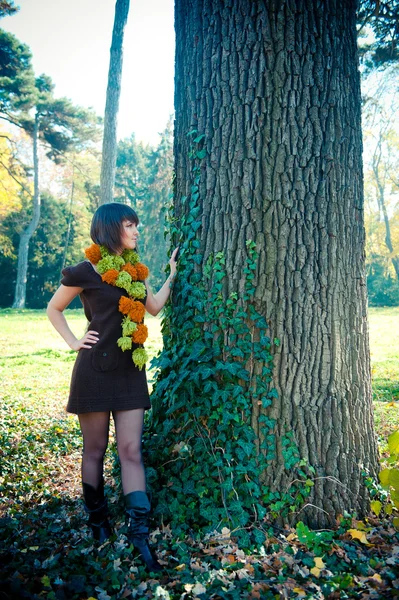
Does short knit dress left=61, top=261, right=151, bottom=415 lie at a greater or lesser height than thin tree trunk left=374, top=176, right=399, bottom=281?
lesser

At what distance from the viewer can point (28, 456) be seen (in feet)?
14.8

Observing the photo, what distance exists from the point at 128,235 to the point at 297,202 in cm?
110

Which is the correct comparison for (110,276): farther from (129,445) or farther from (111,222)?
(129,445)

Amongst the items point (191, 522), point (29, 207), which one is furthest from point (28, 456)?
point (29, 207)

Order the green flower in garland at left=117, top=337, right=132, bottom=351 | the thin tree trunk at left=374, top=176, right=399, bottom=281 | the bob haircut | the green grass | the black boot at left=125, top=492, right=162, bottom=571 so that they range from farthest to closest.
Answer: the thin tree trunk at left=374, top=176, right=399, bottom=281, the bob haircut, the green flower in garland at left=117, top=337, right=132, bottom=351, the black boot at left=125, top=492, right=162, bottom=571, the green grass

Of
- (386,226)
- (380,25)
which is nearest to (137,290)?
(380,25)

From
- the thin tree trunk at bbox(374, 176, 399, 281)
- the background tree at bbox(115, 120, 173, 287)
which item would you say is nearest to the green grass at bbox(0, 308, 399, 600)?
the thin tree trunk at bbox(374, 176, 399, 281)

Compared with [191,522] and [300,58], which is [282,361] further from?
[300,58]

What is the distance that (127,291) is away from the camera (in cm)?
299

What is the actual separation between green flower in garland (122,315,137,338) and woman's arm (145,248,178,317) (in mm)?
280

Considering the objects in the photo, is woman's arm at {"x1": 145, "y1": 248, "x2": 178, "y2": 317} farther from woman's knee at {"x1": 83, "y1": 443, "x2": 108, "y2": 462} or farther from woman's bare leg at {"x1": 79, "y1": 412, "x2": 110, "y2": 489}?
woman's knee at {"x1": 83, "y1": 443, "x2": 108, "y2": 462}

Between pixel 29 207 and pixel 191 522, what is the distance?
28.2 metres

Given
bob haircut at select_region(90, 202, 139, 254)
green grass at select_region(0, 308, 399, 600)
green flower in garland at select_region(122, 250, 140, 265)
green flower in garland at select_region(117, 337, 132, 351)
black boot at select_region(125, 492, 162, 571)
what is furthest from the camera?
green flower in garland at select_region(122, 250, 140, 265)

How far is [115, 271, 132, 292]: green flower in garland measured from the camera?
294 cm
